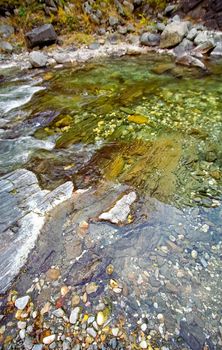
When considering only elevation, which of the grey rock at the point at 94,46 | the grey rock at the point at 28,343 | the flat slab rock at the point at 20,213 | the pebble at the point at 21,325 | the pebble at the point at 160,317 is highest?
the grey rock at the point at 94,46

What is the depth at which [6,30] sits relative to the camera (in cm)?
1227

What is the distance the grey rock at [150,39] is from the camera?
1201 centimetres

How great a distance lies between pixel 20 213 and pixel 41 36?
34.3 feet

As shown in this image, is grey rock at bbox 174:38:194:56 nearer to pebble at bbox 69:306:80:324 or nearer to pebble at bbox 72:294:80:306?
Result: pebble at bbox 72:294:80:306

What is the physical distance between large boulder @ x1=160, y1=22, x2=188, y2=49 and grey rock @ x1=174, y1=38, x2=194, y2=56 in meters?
0.29

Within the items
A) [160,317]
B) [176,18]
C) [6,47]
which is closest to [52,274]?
[160,317]

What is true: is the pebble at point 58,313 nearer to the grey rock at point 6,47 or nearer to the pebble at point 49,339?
the pebble at point 49,339

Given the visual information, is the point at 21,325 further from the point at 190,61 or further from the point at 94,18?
the point at 94,18

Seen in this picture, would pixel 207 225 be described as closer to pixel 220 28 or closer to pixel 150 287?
pixel 150 287

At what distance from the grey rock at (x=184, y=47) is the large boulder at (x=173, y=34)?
295mm

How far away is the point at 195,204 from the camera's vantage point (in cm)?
379

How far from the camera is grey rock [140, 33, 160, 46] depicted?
1201cm

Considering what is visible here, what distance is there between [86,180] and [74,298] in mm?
1996

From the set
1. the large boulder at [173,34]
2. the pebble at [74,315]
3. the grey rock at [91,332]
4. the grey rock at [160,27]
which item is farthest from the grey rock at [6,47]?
the grey rock at [91,332]
